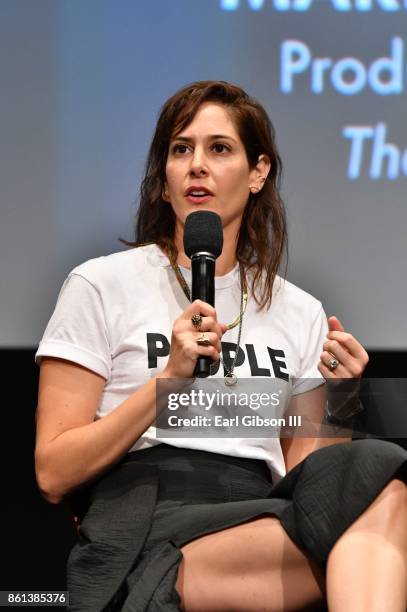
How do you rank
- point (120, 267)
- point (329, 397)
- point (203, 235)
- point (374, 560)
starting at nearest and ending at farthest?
point (374, 560) < point (203, 235) < point (329, 397) < point (120, 267)

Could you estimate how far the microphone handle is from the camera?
174 centimetres

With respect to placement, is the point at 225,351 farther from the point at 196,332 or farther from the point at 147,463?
the point at 196,332

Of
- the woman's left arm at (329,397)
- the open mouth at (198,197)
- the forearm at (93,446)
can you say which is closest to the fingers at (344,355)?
the woman's left arm at (329,397)

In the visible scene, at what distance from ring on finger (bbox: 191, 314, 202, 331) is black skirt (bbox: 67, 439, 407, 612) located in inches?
10.5

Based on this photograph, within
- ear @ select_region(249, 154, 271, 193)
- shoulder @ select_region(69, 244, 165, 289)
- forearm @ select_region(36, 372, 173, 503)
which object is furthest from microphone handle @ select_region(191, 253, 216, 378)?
ear @ select_region(249, 154, 271, 193)

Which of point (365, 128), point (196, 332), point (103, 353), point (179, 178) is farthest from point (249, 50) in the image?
point (196, 332)

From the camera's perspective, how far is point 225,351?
7.14 feet

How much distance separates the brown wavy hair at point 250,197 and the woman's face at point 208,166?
0.07 ft

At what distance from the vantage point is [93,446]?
1920 mm

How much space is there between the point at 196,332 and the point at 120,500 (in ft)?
1.23

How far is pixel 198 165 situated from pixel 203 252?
44 centimetres

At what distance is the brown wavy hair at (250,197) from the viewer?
2.29 m

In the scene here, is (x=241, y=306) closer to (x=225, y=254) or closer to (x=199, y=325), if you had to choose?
(x=225, y=254)

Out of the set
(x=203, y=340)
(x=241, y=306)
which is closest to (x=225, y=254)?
(x=241, y=306)
